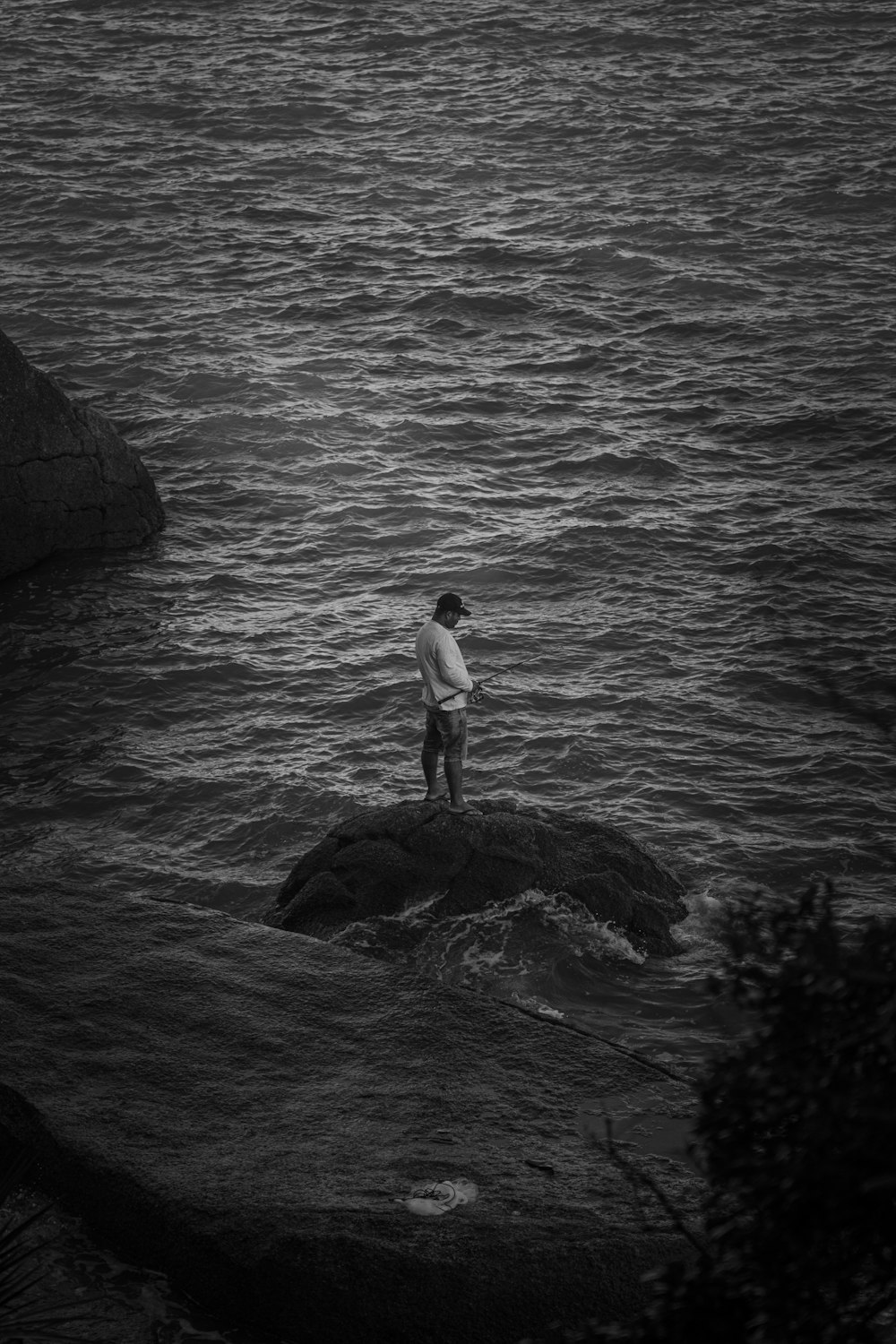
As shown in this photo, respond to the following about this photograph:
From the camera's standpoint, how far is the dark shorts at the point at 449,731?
12.5 meters

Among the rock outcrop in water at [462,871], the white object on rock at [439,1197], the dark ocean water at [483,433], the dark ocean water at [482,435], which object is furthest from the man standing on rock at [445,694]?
the white object on rock at [439,1197]

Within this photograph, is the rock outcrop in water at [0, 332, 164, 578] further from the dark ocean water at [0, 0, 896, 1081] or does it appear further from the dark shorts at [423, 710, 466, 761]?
the dark shorts at [423, 710, 466, 761]

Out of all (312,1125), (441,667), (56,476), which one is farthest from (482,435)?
(312,1125)

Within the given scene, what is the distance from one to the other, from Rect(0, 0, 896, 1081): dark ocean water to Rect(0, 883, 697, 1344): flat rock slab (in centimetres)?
170

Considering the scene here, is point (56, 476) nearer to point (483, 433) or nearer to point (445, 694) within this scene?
point (483, 433)

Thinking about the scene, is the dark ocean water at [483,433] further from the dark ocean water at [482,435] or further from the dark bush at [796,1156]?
the dark bush at [796,1156]

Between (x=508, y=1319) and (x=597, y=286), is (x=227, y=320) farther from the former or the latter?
(x=508, y=1319)

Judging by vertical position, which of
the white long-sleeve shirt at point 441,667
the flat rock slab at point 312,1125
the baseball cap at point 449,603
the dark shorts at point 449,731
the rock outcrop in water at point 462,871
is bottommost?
the rock outcrop in water at point 462,871

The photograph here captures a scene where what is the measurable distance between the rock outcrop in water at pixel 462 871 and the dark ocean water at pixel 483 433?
26 centimetres

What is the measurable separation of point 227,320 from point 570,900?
684 inches

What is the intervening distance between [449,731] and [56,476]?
904 cm

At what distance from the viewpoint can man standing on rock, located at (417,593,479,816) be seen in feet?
39.9

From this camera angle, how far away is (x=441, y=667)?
12180 millimetres

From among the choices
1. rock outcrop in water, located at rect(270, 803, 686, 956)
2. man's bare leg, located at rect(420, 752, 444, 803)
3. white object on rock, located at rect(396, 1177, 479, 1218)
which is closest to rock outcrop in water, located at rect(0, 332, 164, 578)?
rock outcrop in water, located at rect(270, 803, 686, 956)
